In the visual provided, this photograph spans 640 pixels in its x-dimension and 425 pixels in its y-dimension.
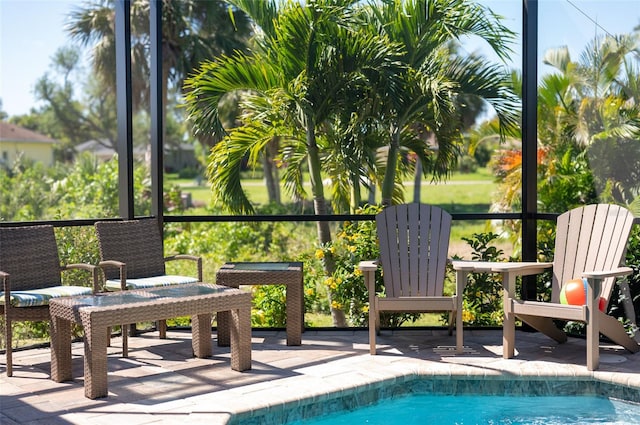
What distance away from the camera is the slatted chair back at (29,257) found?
487 centimetres

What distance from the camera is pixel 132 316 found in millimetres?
4230

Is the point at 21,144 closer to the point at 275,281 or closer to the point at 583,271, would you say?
the point at 275,281

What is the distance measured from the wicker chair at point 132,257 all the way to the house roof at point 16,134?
22.1 meters

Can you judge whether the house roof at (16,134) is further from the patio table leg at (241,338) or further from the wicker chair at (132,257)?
the patio table leg at (241,338)

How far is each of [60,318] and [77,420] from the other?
0.85m

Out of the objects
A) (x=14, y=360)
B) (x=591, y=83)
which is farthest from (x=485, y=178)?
(x=14, y=360)

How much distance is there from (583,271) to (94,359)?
127 inches

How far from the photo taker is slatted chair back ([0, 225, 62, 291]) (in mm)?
4871

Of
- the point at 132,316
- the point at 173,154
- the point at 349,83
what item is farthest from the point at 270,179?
the point at 132,316

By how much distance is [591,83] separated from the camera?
1130 cm

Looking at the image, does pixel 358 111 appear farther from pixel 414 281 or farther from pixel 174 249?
pixel 174 249

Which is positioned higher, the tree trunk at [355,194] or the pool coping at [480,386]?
the tree trunk at [355,194]

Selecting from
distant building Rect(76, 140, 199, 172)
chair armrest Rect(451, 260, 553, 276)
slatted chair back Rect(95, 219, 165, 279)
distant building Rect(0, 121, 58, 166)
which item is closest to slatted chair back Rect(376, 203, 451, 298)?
chair armrest Rect(451, 260, 553, 276)

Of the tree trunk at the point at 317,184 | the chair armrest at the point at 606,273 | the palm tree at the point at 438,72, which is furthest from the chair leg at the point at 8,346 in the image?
the palm tree at the point at 438,72
